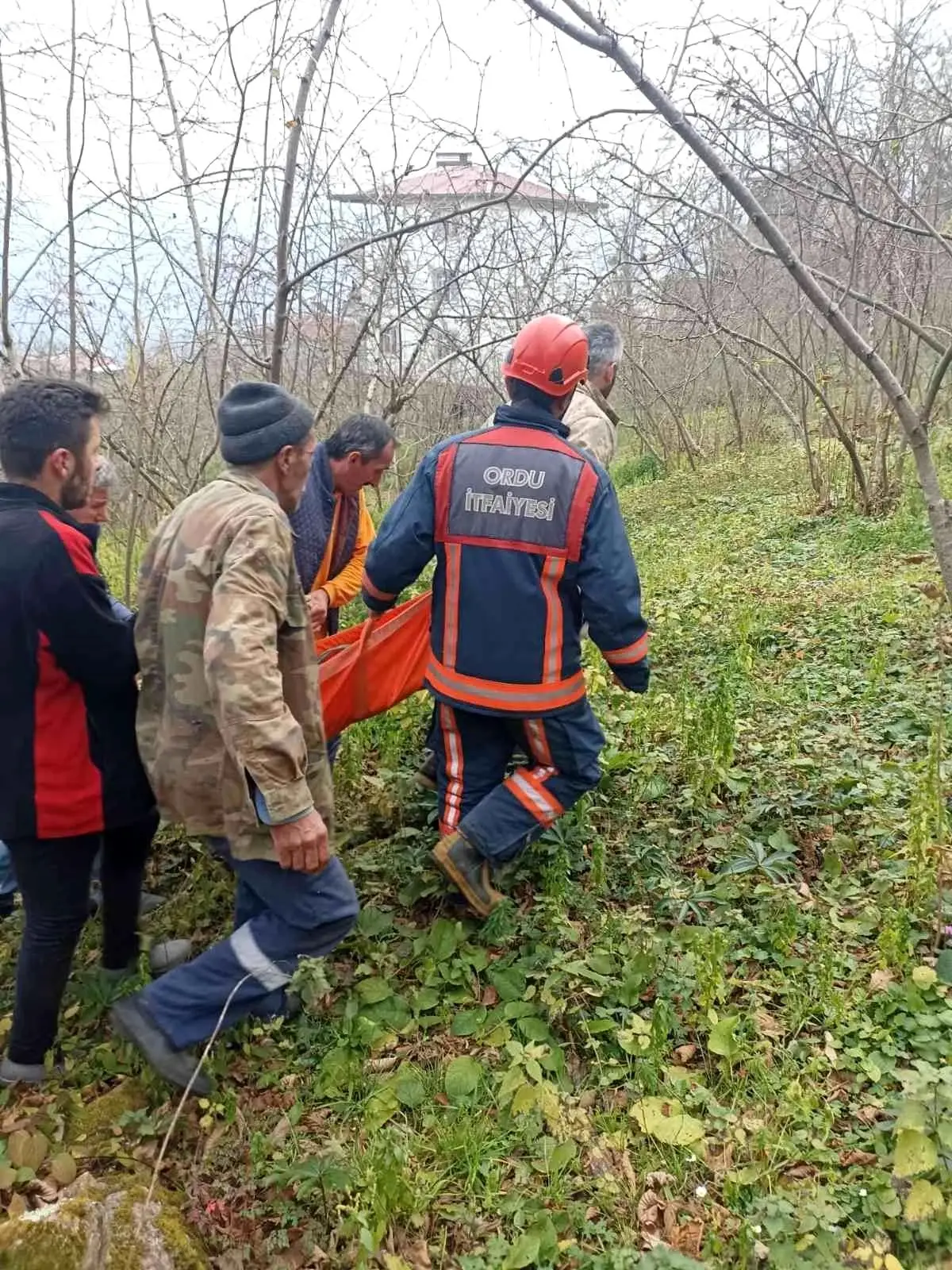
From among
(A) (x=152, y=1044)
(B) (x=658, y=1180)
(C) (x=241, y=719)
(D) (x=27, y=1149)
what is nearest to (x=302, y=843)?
(C) (x=241, y=719)

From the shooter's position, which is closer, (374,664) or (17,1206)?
(17,1206)

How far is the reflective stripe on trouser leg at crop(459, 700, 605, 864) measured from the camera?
293cm

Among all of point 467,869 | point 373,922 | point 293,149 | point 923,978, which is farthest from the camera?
point 293,149

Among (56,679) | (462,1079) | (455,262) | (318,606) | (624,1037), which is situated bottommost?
(462,1079)

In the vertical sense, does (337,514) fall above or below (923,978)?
above

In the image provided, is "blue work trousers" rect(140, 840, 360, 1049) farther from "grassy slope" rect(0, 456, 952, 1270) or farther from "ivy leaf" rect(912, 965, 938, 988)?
"ivy leaf" rect(912, 965, 938, 988)

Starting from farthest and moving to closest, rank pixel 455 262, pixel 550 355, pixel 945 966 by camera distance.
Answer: pixel 455 262, pixel 550 355, pixel 945 966

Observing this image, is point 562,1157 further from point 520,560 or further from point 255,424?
point 255,424

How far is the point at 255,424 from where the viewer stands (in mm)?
2273

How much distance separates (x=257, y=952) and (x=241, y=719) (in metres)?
0.73

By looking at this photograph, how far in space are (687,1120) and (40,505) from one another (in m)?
2.29

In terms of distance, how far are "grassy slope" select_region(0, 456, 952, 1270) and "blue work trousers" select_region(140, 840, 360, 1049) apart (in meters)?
0.13

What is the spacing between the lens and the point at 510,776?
3.07 m

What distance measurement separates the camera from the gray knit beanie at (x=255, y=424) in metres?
2.28
